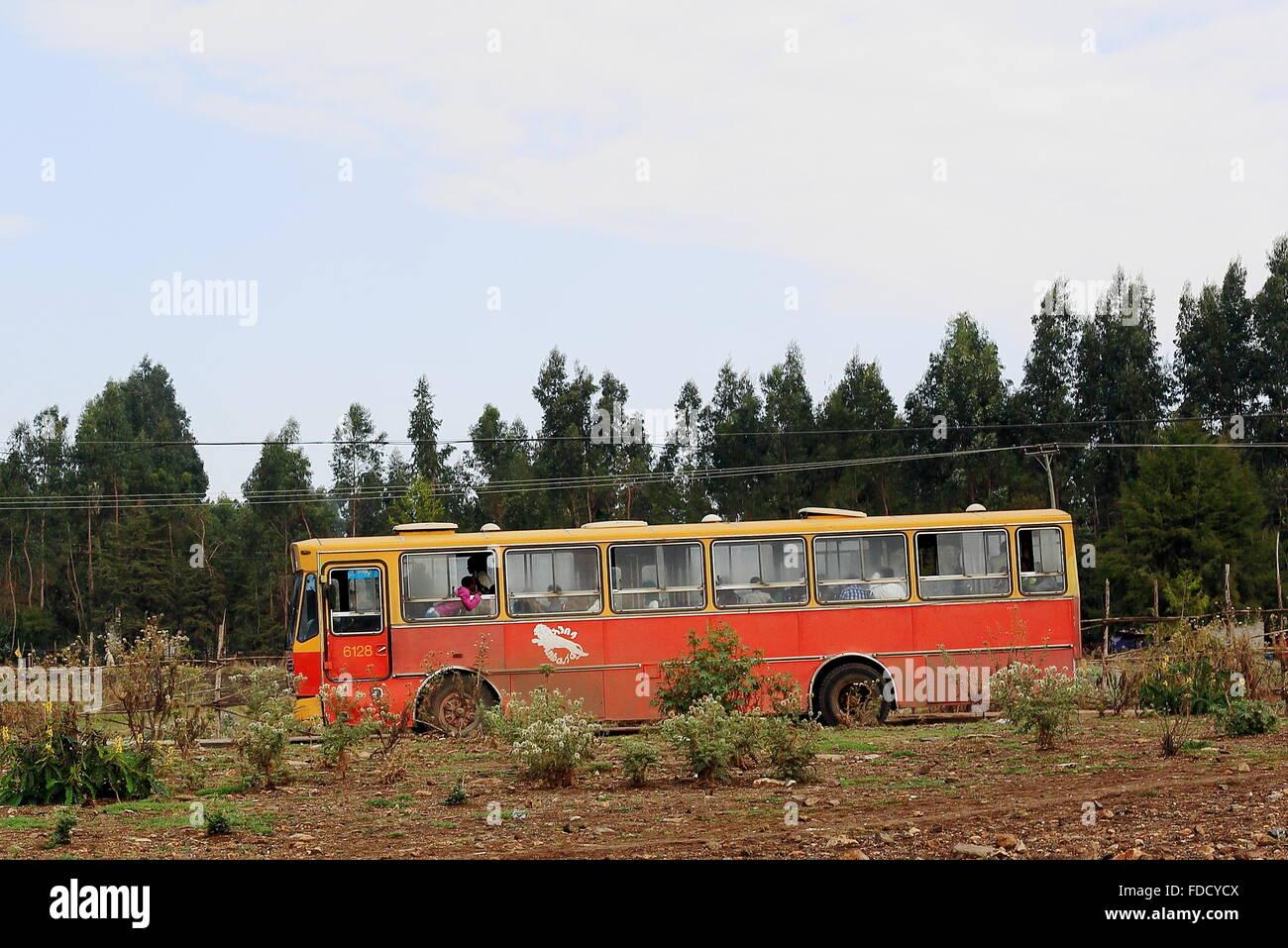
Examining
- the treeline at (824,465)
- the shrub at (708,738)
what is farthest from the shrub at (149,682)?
the treeline at (824,465)

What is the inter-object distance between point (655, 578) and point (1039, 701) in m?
6.84

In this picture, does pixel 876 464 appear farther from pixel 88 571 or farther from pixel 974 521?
pixel 974 521

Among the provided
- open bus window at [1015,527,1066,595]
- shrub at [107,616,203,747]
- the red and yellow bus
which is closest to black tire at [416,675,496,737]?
the red and yellow bus

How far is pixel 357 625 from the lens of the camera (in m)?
20.2

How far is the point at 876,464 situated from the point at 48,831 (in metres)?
56.0

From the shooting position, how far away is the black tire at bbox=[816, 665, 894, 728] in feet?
67.5

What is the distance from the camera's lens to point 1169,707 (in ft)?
64.5

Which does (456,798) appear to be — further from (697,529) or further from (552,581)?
(697,529)

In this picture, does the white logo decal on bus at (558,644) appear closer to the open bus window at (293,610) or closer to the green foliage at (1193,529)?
the open bus window at (293,610)

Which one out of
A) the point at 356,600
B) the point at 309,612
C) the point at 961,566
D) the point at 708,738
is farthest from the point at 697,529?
the point at 708,738

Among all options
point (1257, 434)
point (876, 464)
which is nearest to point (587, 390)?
point (876, 464)

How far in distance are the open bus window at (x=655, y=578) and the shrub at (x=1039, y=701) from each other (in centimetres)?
584

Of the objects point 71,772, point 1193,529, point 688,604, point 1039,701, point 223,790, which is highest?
point 1193,529

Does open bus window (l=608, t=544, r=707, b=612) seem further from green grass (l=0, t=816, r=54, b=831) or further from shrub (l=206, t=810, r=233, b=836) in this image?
shrub (l=206, t=810, r=233, b=836)
